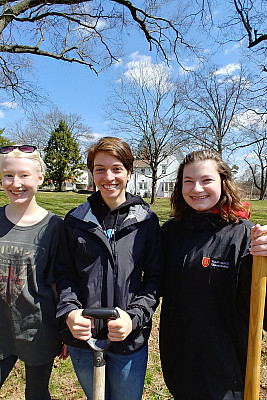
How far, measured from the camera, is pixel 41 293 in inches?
68.6

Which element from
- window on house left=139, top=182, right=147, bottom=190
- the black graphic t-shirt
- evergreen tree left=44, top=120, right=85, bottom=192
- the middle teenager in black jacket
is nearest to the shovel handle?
the middle teenager in black jacket

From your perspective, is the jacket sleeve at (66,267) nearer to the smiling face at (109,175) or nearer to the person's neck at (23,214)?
the person's neck at (23,214)

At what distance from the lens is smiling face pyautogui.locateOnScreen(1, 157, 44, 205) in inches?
68.9

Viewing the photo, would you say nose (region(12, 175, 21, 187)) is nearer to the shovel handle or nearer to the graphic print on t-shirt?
the graphic print on t-shirt

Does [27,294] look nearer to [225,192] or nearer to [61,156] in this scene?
[225,192]

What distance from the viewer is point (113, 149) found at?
5.69 ft

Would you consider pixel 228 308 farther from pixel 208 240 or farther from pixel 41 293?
pixel 41 293

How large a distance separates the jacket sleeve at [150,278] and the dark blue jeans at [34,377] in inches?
31.7

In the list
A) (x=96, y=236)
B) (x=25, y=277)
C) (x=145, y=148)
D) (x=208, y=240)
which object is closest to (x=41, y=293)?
(x=25, y=277)

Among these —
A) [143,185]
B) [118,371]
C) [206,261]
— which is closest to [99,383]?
[118,371]

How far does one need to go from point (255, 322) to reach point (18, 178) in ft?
5.57

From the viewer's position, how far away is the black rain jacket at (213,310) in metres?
1.56

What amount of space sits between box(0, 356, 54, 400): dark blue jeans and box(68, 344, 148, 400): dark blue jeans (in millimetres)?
285

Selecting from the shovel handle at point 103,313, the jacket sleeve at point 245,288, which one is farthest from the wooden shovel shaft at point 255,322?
the shovel handle at point 103,313
